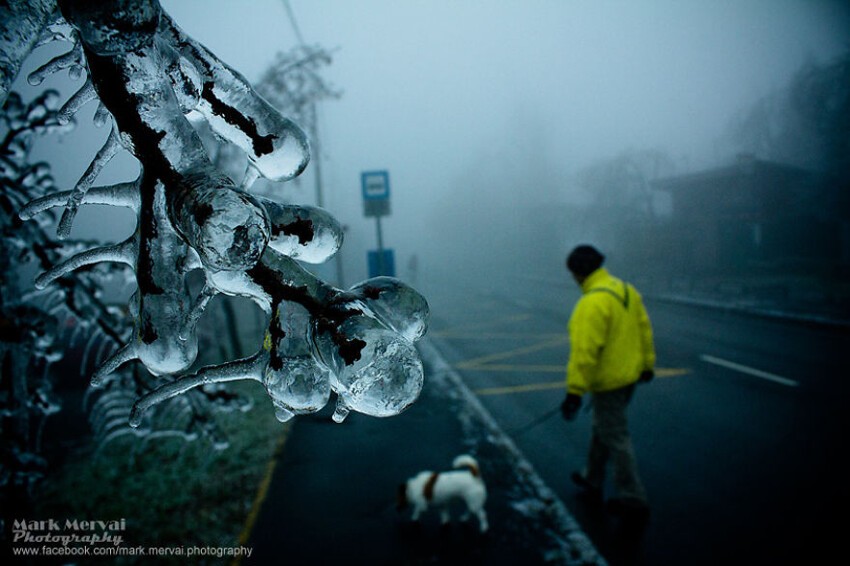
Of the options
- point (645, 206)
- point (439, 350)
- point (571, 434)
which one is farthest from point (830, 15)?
point (571, 434)

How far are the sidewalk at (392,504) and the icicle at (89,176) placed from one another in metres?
3.61

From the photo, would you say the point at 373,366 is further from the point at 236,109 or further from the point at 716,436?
the point at 716,436

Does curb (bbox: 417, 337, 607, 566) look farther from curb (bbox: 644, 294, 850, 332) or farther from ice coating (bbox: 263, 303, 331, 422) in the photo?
curb (bbox: 644, 294, 850, 332)

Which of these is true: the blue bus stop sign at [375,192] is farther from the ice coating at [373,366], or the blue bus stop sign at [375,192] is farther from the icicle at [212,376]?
the ice coating at [373,366]

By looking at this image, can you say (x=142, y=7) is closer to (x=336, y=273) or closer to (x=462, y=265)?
(x=336, y=273)

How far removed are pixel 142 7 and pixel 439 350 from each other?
10.3 m

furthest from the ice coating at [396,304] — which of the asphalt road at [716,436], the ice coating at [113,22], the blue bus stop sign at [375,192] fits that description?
the blue bus stop sign at [375,192]

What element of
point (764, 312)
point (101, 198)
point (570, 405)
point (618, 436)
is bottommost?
point (764, 312)

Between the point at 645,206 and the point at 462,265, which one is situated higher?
the point at 645,206

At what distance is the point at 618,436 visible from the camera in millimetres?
3486

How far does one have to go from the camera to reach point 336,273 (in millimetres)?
12320

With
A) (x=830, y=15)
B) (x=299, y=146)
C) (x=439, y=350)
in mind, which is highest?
(x=830, y=15)

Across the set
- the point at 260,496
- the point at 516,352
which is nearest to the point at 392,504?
the point at 260,496

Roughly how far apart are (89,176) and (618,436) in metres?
3.94
